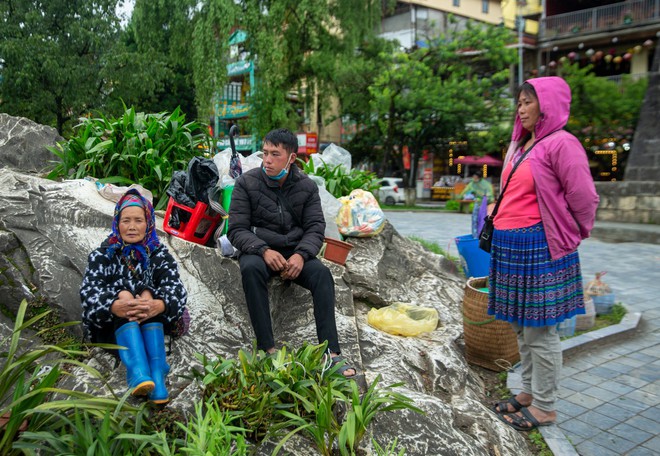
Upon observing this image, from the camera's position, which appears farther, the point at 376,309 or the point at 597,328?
the point at 597,328

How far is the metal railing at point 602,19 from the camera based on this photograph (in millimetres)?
22844

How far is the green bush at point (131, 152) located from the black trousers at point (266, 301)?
88.7 inches

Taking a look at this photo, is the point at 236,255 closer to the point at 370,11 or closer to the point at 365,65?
the point at 370,11

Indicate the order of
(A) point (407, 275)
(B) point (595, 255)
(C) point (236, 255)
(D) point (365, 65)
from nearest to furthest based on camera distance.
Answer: (C) point (236, 255), (A) point (407, 275), (B) point (595, 255), (D) point (365, 65)

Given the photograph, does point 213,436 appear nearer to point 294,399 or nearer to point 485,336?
point 294,399

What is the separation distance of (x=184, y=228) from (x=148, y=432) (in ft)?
7.30

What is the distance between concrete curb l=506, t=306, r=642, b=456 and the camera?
3.12m

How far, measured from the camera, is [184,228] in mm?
4484

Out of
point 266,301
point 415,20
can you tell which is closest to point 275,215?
point 266,301

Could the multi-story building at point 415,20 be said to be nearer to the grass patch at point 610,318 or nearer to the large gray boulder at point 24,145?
the large gray boulder at point 24,145

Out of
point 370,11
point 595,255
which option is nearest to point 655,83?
point 595,255

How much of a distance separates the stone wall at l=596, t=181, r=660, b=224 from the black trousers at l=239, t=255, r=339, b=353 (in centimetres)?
1134

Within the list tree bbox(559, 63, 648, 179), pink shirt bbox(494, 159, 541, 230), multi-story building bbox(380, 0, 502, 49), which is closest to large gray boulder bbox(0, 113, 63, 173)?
pink shirt bbox(494, 159, 541, 230)

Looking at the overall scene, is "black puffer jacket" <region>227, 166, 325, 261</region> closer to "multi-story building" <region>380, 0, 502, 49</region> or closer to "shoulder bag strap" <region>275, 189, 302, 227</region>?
"shoulder bag strap" <region>275, 189, 302, 227</region>
